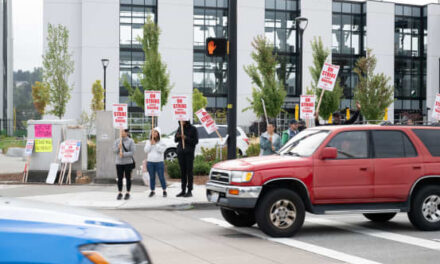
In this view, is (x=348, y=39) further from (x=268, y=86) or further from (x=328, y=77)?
(x=328, y=77)

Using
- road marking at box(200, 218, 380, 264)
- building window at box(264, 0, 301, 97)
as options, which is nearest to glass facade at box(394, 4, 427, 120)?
building window at box(264, 0, 301, 97)

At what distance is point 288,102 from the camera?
5300 cm

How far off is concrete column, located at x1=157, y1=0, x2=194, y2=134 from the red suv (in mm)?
40220

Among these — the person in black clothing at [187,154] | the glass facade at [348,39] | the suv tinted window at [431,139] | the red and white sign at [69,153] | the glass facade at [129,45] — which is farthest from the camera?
the glass facade at [348,39]

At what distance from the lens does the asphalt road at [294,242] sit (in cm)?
815

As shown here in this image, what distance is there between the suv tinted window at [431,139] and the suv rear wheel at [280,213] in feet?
8.69

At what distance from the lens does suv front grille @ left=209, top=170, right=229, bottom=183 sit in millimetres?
10195

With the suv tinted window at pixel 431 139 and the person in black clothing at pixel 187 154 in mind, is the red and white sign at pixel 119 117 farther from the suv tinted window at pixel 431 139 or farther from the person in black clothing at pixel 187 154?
the suv tinted window at pixel 431 139

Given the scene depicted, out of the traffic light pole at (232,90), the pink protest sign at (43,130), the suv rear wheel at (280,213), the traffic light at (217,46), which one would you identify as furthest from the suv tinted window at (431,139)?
the pink protest sign at (43,130)

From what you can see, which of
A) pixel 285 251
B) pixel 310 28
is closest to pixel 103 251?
pixel 285 251

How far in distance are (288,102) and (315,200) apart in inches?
1710

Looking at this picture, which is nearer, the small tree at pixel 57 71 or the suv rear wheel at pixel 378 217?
the suv rear wheel at pixel 378 217

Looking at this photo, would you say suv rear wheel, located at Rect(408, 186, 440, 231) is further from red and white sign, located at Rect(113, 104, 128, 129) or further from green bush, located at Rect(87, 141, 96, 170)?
green bush, located at Rect(87, 141, 96, 170)

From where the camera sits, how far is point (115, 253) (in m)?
3.07
